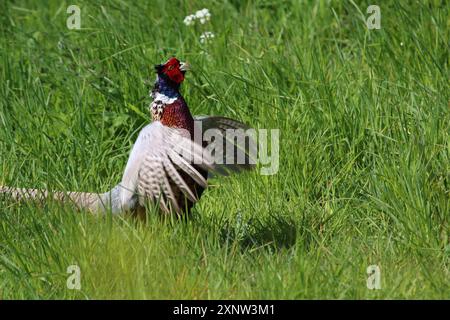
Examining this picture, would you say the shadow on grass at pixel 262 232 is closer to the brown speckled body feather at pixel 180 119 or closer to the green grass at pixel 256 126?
the green grass at pixel 256 126

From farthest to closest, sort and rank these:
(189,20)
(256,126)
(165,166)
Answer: (189,20) < (256,126) < (165,166)

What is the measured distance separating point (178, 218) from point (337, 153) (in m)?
0.87

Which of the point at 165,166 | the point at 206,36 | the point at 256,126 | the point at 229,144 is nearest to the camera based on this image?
the point at 165,166

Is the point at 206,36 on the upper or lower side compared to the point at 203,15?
lower

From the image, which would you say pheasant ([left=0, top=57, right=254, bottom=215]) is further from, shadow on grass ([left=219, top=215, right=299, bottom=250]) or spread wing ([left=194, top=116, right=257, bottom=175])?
shadow on grass ([left=219, top=215, right=299, bottom=250])

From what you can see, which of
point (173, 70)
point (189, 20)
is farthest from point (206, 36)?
point (173, 70)

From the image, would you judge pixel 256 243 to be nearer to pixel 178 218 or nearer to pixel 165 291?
pixel 178 218

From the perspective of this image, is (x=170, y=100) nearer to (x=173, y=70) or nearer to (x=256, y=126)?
(x=173, y=70)

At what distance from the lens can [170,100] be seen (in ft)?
13.3

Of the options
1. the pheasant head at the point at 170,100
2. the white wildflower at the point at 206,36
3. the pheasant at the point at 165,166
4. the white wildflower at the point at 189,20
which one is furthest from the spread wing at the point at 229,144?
the white wildflower at the point at 189,20

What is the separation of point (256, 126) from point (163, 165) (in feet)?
2.87

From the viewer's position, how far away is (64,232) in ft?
11.9
